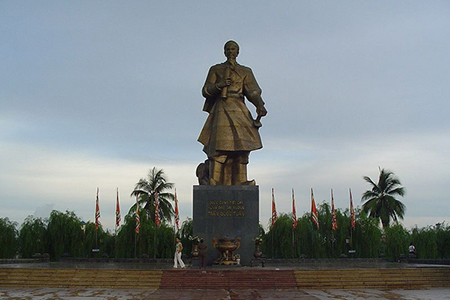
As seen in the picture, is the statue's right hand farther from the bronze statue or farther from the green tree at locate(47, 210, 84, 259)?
the green tree at locate(47, 210, 84, 259)

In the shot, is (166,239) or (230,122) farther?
(166,239)

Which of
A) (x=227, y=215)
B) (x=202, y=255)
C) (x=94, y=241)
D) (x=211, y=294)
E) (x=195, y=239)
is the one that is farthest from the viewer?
(x=94, y=241)

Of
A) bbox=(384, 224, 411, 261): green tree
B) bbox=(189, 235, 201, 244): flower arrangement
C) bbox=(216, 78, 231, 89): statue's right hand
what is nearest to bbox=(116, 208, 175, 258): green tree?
bbox=(384, 224, 411, 261): green tree

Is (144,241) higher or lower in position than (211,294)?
higher

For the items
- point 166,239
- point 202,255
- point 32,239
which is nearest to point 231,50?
point 202,255

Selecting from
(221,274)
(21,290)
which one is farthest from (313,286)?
(21,290)

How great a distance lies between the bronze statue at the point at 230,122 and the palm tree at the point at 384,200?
30.1 metres

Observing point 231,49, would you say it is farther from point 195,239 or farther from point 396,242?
point 396,242

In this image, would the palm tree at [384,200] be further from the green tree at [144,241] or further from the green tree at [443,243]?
the green tree at [144,241]

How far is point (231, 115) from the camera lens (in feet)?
64.2

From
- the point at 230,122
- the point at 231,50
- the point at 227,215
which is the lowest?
the point at 227,215

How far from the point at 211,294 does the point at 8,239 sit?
27.8 m

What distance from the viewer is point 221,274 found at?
50.0ft

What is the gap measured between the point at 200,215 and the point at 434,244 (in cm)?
2781
